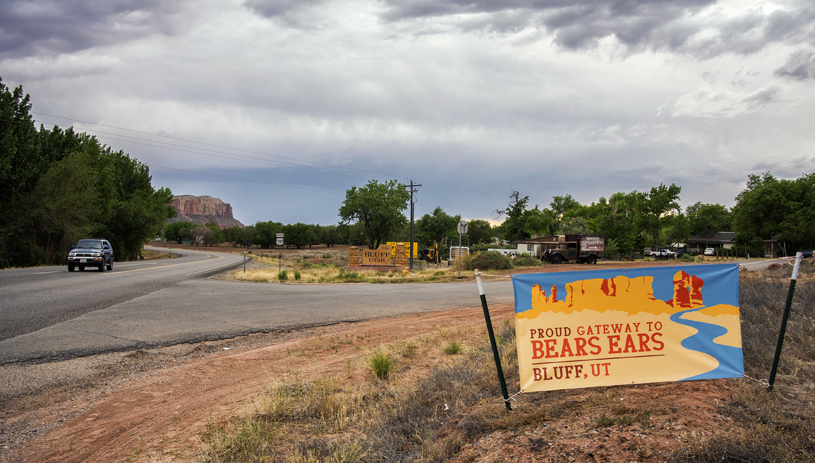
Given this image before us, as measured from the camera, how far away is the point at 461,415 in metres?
4.25

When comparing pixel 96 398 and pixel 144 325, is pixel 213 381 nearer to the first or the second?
pixel 96 398

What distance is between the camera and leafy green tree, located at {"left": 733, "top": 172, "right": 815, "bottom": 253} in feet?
193

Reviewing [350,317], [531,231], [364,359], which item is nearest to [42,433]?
[364,359]

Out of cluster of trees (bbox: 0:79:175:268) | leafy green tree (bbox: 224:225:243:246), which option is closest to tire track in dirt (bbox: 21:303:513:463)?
cluster of trees (bbox: 0:79:175:268)

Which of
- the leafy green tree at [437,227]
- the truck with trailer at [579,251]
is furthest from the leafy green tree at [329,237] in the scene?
the truck with trailer at [579,251]

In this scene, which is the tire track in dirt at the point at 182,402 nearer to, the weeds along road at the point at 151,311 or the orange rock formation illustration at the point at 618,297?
the weeds along road at the point at 151,311

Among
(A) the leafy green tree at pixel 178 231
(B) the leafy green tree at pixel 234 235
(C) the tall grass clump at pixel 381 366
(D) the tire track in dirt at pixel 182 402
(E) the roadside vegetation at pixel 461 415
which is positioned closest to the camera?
(E) the roadside vegetation at pixel 461 415

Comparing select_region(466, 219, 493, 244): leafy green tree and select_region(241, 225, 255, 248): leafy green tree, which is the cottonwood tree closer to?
select_region(466, 219, 493, 244): leafy green tree

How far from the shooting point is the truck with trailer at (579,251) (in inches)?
1644

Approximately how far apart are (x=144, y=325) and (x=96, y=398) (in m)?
4.71

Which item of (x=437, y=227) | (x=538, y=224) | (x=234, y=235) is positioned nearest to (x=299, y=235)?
(x=234, y=235)

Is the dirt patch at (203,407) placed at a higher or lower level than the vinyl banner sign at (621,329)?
lower

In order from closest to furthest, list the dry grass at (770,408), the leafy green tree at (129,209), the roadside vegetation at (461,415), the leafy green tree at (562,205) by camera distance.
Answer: the dry grass at (770,408), the roadside vegetation at (461,415), the leafy green tree at (129,209), the leafy green tree at (562,205)

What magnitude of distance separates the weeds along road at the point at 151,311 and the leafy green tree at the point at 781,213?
64165 millimetres
